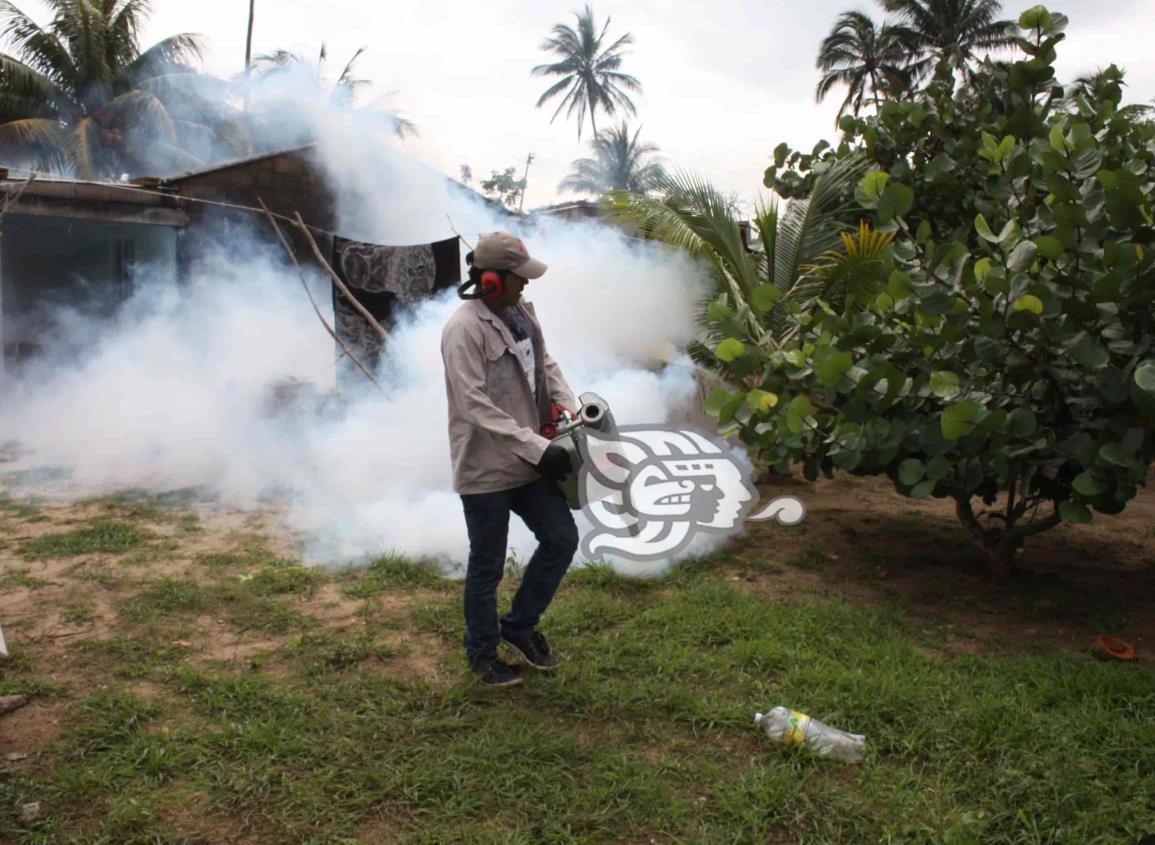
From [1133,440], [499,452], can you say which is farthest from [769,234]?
[499,452]

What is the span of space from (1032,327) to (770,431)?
57.5 inches

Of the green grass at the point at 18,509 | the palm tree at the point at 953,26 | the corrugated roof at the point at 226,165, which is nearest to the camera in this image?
the green grass at the point at 18,509

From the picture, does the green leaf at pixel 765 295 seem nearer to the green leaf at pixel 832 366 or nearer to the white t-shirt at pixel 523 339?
the green leaf at pixel 832 366

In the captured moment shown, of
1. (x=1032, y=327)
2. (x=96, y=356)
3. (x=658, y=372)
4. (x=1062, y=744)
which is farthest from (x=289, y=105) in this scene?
(x=1062, y=744)

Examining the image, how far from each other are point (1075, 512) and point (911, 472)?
75 cm

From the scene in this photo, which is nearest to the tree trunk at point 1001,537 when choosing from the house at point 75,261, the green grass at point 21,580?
the green grass at point 21,580

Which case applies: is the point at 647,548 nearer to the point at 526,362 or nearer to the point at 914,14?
the point at 526,362

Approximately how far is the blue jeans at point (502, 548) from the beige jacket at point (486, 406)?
10 cm

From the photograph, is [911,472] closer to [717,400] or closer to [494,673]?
[717,400]

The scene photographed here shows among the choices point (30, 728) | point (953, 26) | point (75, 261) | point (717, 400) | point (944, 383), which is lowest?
point (30, 728)

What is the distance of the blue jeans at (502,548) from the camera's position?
3770 mm

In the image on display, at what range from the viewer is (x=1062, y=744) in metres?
3.35

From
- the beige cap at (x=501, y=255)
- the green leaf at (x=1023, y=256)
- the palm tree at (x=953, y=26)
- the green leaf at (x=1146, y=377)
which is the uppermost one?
the palm tree at (x=953, y=26)

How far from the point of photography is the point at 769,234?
296 inches
